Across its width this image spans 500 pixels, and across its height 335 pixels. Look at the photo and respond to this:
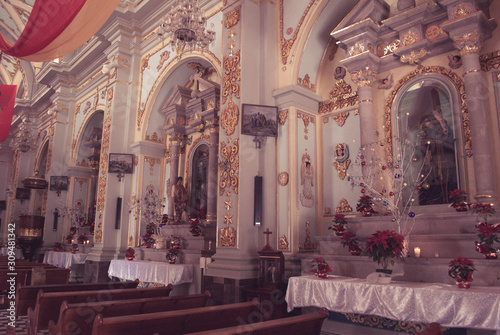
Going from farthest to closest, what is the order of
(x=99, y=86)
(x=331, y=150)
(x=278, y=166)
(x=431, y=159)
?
(x=99, y=86) → (x=331, y=150) → (x=278, y=166) → (x=431, y=159)

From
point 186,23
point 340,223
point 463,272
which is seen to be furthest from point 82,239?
point 463,272

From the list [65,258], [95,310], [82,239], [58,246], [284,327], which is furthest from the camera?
[58,246]

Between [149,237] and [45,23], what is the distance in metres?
5.73

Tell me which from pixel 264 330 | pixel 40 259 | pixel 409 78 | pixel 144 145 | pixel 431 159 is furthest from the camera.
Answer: pixel 40 259

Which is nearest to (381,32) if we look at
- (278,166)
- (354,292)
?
(278,166)

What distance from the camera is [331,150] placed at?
746 centimetres

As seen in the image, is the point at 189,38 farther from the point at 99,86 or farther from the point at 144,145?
the point at 99,86

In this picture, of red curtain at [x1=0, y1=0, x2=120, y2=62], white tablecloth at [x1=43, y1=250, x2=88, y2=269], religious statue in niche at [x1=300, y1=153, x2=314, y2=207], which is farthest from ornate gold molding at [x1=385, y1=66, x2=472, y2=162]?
white tablecloth at [x1=43, y1=250, x2=88, y2=269]

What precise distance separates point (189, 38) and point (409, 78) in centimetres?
374

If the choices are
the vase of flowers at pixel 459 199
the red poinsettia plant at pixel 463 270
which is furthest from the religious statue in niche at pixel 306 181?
the red poinsettia plant at pixel 463 270

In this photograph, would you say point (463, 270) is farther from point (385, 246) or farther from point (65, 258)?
point (65, 258)

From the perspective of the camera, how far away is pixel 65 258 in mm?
12328

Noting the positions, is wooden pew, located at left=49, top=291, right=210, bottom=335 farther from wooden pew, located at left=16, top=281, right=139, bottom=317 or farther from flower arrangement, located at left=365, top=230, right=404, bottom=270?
flower arrangement, located at left=365, top=230, right=404, bottom=270

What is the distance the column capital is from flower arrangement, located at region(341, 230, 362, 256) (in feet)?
8.71
